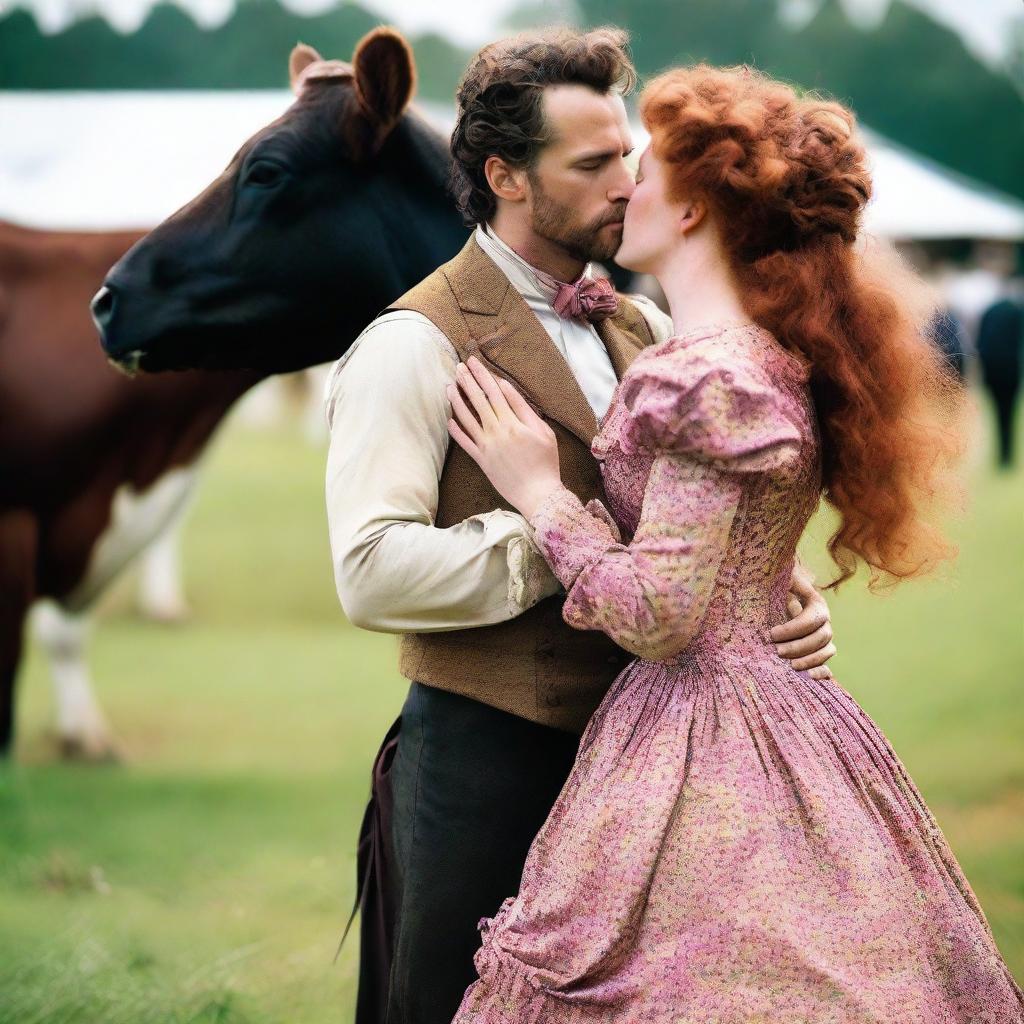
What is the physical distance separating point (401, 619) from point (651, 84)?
2.65 ft

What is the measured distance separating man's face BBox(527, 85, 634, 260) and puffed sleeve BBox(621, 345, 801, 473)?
1.27ft

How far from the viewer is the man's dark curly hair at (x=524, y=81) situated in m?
2.06

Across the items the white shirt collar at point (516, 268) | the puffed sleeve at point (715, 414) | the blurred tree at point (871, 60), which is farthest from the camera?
the blurred tree at point (871, 60)

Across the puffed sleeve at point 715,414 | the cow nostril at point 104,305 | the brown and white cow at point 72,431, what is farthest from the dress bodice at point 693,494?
the brown and white cow at point 72,431

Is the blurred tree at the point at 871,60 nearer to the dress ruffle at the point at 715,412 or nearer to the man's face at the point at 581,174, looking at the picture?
the man's face at the point at 581,174

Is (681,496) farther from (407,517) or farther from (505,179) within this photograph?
(505,179)

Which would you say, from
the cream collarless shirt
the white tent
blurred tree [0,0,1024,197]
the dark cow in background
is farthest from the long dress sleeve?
blurred tree [0,0,1024,197]

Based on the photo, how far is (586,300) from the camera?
7.15 ft

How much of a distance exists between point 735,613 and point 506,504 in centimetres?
37

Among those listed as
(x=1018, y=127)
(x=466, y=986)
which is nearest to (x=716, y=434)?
(x=466, y=986)

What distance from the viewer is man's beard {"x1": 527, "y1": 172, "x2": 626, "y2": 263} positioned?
2.08m

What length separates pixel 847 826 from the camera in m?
1.80

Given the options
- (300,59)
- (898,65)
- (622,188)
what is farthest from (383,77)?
(898,65)

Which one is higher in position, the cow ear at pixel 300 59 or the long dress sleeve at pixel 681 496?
the cow ear at pixel 300 59
